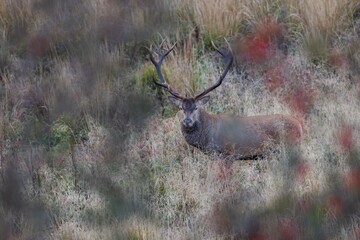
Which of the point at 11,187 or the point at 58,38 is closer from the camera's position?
the point at 11,187

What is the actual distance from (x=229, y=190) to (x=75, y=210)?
1.25m

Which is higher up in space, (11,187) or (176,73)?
(11,187)

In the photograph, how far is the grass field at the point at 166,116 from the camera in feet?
23.1

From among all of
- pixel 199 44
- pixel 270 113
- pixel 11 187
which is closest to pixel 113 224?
pixel 11 187

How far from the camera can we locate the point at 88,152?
348 inches

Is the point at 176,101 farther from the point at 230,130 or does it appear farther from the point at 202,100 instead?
the point at 230,130

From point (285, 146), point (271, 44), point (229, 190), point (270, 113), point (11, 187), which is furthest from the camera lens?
point (271, 44)

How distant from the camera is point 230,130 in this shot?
29.4ft

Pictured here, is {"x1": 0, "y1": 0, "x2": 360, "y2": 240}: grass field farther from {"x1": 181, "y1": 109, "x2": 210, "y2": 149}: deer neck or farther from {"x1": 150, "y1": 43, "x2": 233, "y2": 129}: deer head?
{"x1": 150, "y1": 43, "x2": 233, "y2": 129}: deer head

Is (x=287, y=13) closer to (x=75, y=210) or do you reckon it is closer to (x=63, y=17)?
(x=63, y=17)

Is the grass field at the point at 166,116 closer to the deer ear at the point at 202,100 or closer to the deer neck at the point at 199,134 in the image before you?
the deer neck at the point at 199,134

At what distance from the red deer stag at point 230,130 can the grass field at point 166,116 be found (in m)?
0.13

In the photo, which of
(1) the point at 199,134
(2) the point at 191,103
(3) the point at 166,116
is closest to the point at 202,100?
(2) the point at 191,103

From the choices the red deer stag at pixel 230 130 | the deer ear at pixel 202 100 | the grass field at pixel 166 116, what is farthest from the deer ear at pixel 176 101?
the grass field at pixel 166 116
